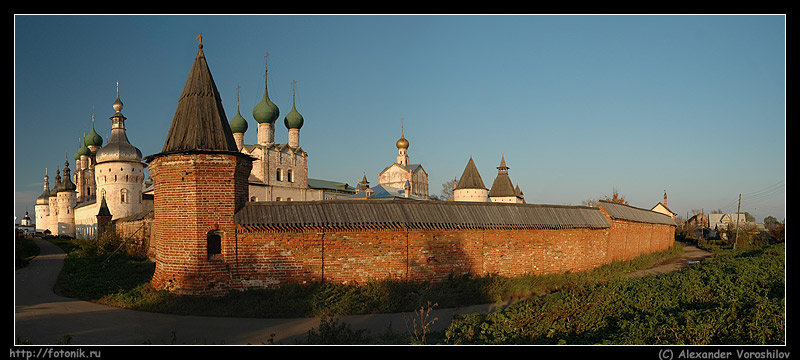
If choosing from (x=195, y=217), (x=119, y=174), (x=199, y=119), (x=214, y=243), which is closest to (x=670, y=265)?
(x=214, y=243)

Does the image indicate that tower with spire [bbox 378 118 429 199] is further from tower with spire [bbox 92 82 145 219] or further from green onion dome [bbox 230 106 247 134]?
tower with spire [bbox 92 82 145 219]

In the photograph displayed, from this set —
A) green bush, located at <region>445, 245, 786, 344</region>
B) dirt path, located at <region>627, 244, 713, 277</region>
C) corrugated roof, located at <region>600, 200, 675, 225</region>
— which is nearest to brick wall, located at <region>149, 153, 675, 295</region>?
green bush, located at <region>445, 245, 786, 344</region>

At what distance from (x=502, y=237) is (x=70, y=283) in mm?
12365

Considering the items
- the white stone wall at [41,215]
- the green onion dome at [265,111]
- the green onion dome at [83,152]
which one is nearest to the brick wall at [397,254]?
the green onion dome at [265,111]

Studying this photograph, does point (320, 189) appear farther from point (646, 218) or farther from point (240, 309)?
point (240, 309)

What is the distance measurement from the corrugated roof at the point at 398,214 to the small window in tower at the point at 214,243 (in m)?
0.61

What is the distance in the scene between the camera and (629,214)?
20.5 m

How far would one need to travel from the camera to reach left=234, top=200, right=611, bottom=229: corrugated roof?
36.9ft

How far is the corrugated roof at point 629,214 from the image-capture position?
1789 centimetres

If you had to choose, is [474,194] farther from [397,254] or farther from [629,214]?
[397,254]

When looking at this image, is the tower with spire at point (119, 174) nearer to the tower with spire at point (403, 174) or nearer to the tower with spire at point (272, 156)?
the tower with spire at point (272, 156)

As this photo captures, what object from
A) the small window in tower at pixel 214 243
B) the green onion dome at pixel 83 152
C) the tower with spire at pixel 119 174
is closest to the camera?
the small window in tower at pixel 214 243

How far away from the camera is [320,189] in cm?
4856
